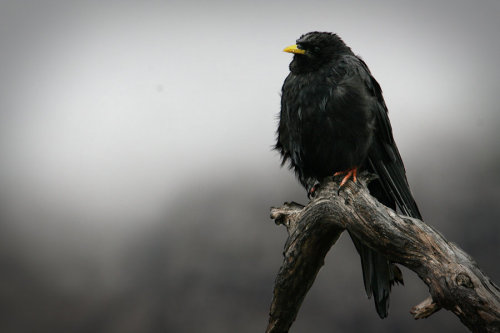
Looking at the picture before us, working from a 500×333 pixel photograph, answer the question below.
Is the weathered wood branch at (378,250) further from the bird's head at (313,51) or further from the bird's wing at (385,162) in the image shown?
the bird's head at (313,51)

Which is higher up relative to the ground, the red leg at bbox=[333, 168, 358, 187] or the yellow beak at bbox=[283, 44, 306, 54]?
the yellow beak at bbox=[283, 44, 306, 54]

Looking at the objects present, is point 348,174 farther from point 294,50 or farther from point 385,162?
point 294,50

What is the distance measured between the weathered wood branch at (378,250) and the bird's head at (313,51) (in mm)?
1178

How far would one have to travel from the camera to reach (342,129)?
16.0ft

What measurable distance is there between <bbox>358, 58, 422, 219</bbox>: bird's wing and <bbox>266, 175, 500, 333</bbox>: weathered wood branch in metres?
0.41

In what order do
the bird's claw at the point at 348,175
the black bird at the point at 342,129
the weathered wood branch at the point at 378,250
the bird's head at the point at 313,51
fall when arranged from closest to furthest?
the weathered wood branch at the point at 378,250
the bird's claw at the point at 348,175
the black bird at the point at 342,129
the bird's head at the point at 313,51

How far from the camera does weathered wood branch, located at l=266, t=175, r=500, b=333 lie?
11.6 ft

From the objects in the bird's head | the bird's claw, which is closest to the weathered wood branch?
the bird's claw

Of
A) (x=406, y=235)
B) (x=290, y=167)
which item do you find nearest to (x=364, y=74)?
(x=290, y=167)

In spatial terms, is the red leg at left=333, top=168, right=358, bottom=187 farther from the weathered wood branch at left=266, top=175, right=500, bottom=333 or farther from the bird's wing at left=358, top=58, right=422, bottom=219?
the bird's wing at left=358, top=58, right=422, bottom=219

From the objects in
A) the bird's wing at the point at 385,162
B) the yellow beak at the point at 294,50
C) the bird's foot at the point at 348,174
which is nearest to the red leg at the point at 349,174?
the bird's foot at the point at 348,174

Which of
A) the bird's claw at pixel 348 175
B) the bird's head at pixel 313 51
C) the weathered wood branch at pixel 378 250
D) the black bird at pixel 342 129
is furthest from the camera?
the bird's head at pixel 313 51

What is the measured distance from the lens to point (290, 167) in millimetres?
5520

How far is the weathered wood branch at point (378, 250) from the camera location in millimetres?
3543
